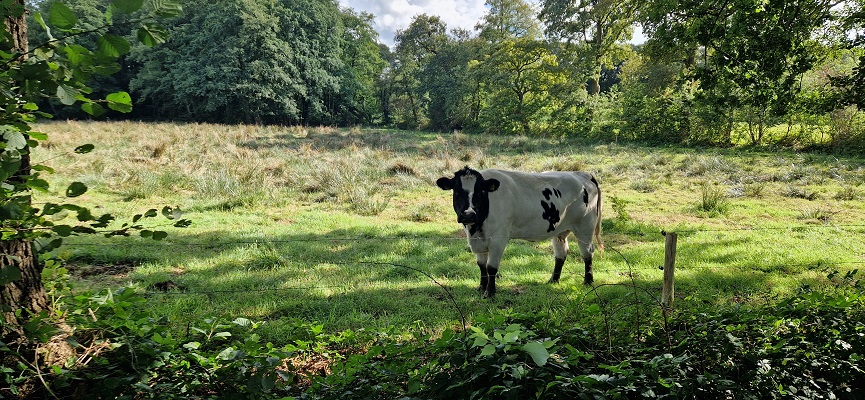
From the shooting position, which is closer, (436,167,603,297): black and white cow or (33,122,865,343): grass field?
(33,122,865,343): grass field

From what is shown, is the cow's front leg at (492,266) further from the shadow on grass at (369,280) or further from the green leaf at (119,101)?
the green leaf at (119,101)

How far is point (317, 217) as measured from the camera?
924cm

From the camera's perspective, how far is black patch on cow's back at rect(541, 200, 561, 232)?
19.5 ft

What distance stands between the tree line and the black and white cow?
8.19 feet

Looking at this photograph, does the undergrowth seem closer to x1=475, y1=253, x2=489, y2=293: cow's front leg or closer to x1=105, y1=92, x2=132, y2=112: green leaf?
x1=105, y1=92, x2=132, y2=112: green leaf

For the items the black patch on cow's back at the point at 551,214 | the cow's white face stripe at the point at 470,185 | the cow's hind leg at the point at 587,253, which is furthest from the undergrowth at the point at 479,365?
the cow's hind leg at the point at 587,253

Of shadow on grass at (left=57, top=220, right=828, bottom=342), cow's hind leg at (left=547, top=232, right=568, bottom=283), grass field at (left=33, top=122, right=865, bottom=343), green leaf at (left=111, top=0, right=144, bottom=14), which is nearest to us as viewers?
green leaf at (left=111, top=0, right=144, bottom=14)

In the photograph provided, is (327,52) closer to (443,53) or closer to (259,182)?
(443,53)

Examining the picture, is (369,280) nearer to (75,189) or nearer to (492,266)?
(492,266)

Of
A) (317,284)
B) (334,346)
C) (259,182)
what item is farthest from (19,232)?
(259,182)

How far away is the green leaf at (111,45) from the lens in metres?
1.52

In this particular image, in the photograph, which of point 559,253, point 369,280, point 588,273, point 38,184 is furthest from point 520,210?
point 38,184

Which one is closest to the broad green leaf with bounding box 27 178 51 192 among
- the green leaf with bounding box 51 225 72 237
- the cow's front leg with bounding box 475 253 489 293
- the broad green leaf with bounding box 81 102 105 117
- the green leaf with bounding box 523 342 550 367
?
the green leaf with bounding box 51 225 72 237

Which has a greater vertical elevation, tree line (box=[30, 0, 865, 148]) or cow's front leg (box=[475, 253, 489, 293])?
tree line (box=[30, 0, 865, 148])
